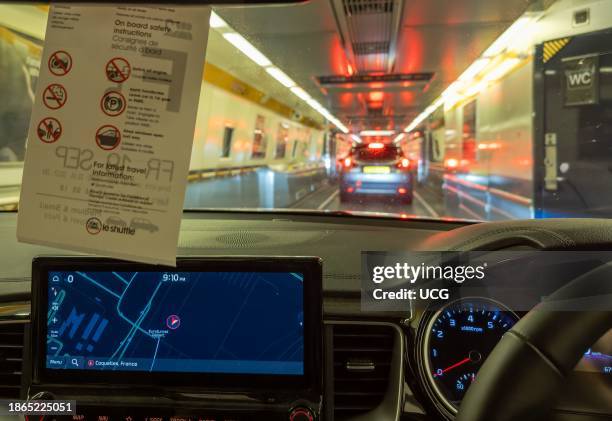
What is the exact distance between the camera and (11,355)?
5.84 feet

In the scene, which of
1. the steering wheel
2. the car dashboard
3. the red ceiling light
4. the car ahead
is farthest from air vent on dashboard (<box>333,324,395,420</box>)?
the car ahead

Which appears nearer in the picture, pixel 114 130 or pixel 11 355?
pixel 114 130

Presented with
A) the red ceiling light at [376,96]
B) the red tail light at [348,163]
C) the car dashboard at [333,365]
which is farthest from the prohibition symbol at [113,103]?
the red tail light at [348,163]

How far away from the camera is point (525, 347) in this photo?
0.99m

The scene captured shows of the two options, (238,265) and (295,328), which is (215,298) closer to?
(238,265)

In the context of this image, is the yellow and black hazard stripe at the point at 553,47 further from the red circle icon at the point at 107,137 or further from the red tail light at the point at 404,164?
the red circle icon at the point at 107,137

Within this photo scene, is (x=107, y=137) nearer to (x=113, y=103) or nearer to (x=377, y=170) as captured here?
(x=113, y=103)

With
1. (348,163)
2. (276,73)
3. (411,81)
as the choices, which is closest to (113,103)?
(411,81)

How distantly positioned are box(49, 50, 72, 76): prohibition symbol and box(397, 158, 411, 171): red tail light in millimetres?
6340

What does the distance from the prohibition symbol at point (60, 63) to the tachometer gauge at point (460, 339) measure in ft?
4.31

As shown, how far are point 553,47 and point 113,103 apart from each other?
5.00m

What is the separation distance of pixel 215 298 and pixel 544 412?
96cm

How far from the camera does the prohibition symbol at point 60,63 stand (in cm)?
115

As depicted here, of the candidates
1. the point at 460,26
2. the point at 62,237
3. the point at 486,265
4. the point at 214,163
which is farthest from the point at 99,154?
the point at 214,163
